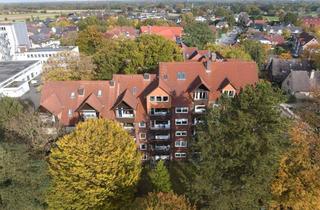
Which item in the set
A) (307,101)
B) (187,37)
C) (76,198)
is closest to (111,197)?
(76,198)

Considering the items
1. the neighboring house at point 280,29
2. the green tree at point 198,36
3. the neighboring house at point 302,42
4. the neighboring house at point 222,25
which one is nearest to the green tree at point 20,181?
the green tree at point 198,36

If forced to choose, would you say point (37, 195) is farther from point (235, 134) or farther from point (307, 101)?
point (307, 101)

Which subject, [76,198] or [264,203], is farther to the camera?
[76,198]

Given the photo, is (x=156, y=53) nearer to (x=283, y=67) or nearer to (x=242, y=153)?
(x=242, y=153)

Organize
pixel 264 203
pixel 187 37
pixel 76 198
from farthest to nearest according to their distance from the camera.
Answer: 1. pixel 187 37
2. pixel 76 198
3. pixel 264 203

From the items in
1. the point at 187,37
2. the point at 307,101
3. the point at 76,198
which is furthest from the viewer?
the point at 187,37

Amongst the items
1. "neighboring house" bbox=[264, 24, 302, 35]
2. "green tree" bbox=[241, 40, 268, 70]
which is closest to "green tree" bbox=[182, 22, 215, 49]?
"green tree" bbox=[241, 40, 268, 70]
